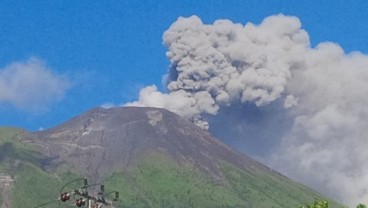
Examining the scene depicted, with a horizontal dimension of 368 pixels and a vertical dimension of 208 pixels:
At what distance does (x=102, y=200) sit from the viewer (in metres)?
47.4

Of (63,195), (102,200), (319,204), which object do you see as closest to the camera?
(63,195)

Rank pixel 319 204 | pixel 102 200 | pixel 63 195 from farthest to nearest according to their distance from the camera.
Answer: pixel 319 204
pixel 102 200
pixel 63 195

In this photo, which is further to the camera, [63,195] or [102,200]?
[102,200]

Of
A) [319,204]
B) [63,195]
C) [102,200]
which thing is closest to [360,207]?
[319,204]

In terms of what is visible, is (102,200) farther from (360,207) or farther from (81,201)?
(360,207)

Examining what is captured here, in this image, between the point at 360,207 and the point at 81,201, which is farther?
the point at 360,207

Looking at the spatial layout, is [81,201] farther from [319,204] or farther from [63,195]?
[319,204]

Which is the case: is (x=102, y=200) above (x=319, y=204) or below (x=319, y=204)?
below

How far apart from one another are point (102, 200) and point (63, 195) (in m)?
4.39

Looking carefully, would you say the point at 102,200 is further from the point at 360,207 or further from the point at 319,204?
the point at 360,207

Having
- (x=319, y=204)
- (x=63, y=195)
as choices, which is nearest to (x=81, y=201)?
(x=63, y=195)

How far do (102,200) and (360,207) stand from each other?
27.5 m

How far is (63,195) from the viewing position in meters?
43.3

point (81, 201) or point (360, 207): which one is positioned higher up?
point (360, 207)
